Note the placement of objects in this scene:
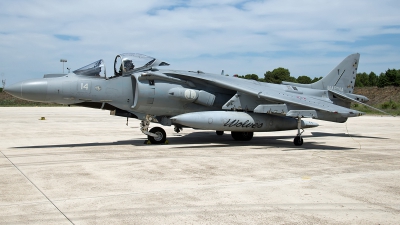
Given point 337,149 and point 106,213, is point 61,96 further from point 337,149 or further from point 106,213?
point 337,149

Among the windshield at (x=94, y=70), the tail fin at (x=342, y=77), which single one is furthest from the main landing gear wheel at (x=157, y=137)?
the tail fin at (x=342, y=77)

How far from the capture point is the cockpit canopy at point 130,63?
12.0m

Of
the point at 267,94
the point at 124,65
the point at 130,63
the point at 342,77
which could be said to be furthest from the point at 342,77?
the point at 124,65

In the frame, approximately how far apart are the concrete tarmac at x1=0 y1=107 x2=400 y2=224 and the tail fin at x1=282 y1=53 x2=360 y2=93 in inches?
204

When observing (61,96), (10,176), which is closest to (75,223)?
(10,176)

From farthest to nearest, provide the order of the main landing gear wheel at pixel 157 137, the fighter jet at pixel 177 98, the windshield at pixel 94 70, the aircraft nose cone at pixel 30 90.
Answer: the main landing gear wheel at pixel 157 137 → the windshield at pixel 94 70 → the fighter jet at pixel 177 98 → the aircraft nose cone at pixel 30 90

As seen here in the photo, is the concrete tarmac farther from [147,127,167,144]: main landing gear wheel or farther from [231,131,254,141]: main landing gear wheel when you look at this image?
[231,131,254,141]: main landing gear wheel

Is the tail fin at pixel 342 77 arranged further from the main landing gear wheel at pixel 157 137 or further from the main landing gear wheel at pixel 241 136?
Answer: the main landing gear wheel at pixel 157 137

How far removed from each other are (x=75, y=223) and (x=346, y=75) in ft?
46.0

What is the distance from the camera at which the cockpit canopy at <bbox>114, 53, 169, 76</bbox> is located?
12.0 m

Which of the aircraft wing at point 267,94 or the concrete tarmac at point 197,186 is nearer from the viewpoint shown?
the concrete tarmac at point 197,186

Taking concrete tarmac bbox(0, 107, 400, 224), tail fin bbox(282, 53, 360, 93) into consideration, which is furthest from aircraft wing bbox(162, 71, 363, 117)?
tail fin bbox(282, 53, 360, 93)

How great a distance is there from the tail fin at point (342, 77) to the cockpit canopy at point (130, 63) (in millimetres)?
6788

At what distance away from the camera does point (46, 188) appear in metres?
6.35
